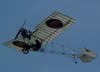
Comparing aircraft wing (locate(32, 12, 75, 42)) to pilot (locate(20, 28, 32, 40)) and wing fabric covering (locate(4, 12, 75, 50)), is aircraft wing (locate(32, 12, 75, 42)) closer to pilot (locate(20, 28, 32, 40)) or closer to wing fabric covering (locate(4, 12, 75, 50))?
wing fabric covering (locate(4, 12, 75, 50))

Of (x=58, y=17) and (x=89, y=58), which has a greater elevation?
(x=58, y=17)

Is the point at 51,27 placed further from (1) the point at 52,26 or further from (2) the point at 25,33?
(2) the point at 25,33

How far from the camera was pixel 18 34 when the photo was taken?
53375mm

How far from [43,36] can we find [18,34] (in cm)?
315

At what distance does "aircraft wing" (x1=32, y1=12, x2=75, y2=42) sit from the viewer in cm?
5238

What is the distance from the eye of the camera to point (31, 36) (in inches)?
2128

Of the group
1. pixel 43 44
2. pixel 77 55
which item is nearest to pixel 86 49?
pixel 77 55

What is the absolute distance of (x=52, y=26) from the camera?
178ft

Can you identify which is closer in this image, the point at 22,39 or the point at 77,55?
the point at 22,39

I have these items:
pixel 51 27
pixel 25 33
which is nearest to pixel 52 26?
pixel 51 27

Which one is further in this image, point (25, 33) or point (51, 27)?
point (51, 27)

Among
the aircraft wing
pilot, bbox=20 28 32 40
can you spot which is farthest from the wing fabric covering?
pilot, bbox=20 28 32 40

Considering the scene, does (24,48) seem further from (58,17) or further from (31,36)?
(58,17)

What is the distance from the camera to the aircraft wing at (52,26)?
172 feet
